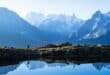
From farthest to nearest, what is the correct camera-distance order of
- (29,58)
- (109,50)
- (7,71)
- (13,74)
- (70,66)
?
(109,50), (29,58), (70,66), (7,71), (13,74)

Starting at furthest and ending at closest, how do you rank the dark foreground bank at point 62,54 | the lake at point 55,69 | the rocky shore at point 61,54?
the rocky shore at point 61,54 → the dark foreground bank at point 62,54 → the lake at point 55,69

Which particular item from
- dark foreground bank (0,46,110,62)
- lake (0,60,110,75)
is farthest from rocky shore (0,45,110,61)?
lake (0,60,110,75)

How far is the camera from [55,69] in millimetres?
72938

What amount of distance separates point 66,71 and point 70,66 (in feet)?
28.4

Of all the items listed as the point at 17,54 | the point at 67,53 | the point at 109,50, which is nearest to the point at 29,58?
the point at 17,54

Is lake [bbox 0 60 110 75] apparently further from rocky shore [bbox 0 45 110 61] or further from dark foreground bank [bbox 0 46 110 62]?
rocky shore [bbox 0 45 110 61]

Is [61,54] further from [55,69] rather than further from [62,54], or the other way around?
[55,69]

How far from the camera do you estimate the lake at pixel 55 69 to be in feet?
220

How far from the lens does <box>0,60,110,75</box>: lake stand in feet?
220

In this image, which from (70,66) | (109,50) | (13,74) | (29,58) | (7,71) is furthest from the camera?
(109,50)

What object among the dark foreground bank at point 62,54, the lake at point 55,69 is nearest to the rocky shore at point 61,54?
the dark foreground bank at point 62,54

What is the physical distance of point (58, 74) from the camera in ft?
211

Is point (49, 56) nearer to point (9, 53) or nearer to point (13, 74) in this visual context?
point (9, 53)

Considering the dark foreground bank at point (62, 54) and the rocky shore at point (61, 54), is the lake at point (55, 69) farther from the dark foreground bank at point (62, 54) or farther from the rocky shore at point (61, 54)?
the rocky shore at point (61, 54)
